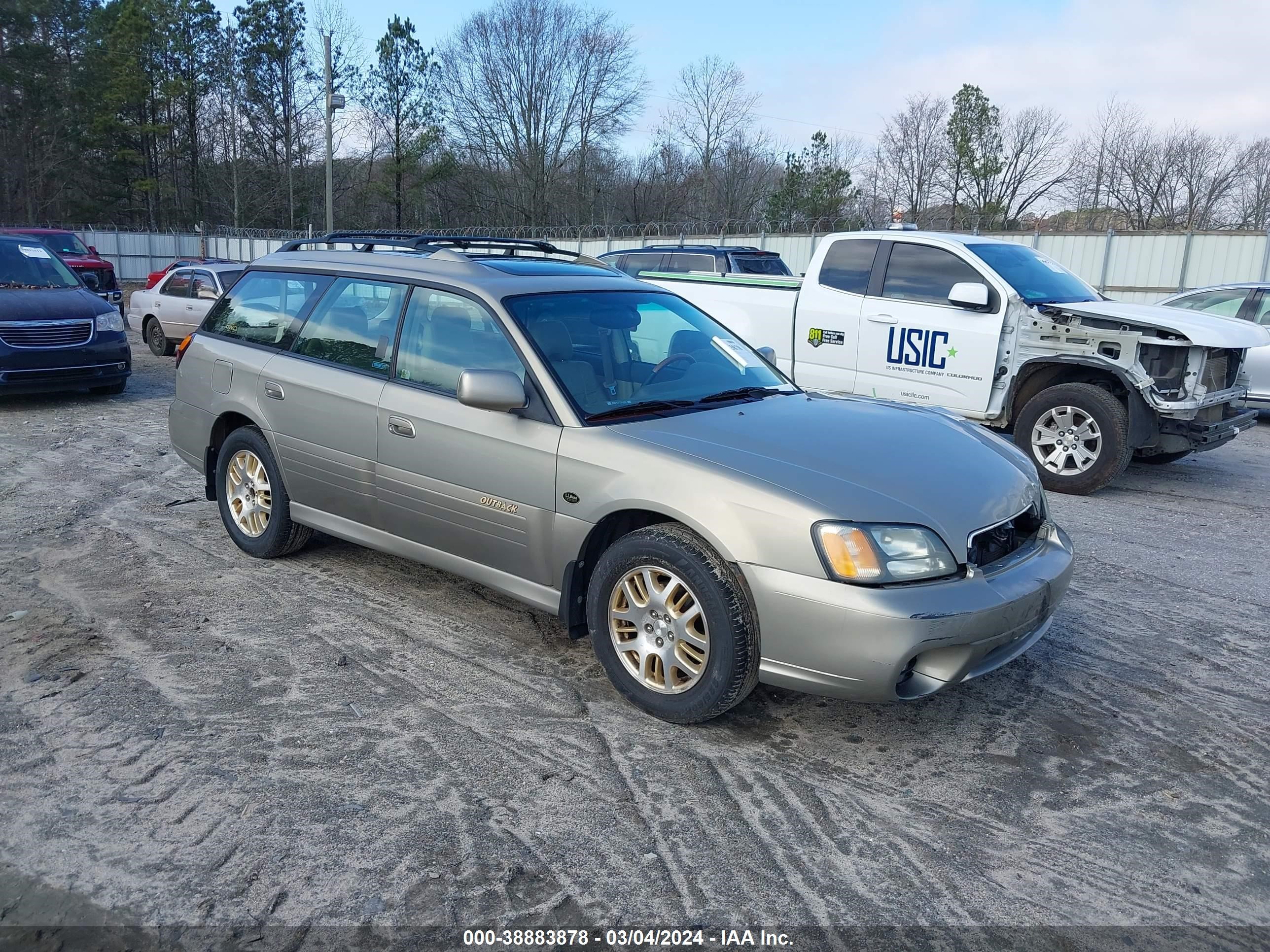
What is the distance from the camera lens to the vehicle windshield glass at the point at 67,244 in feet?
69.1

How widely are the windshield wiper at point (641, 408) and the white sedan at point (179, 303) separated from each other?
1237cm

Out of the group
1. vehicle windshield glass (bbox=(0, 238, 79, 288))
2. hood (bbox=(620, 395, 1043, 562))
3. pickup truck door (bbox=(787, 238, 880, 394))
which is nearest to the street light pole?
vehicle windshield glass (bbox=(0, 238, 79, 288))

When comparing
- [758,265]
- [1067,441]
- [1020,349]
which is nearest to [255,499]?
[1020,349]

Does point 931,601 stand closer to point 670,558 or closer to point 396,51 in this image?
point 670,558

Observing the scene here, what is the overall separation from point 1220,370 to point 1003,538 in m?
5.14

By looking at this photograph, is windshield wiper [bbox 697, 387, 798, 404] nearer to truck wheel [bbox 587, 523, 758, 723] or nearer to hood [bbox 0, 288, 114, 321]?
truck wheel [bbox 587, 523, 758, 723]

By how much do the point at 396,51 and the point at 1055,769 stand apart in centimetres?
5249

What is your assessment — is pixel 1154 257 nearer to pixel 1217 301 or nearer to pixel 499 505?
pixel 1217 301

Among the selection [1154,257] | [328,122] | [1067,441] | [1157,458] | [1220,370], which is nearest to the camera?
[1220,370]

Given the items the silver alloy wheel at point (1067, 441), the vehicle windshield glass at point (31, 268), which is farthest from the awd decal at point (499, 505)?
the vehicle windshield glass at point (31, 268)

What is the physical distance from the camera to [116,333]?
444 inches

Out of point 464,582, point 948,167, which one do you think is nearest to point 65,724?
point 464,582

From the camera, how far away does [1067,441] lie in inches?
307

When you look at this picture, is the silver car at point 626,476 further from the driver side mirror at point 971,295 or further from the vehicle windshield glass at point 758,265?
the vehicle windshield glass at point 758,265
